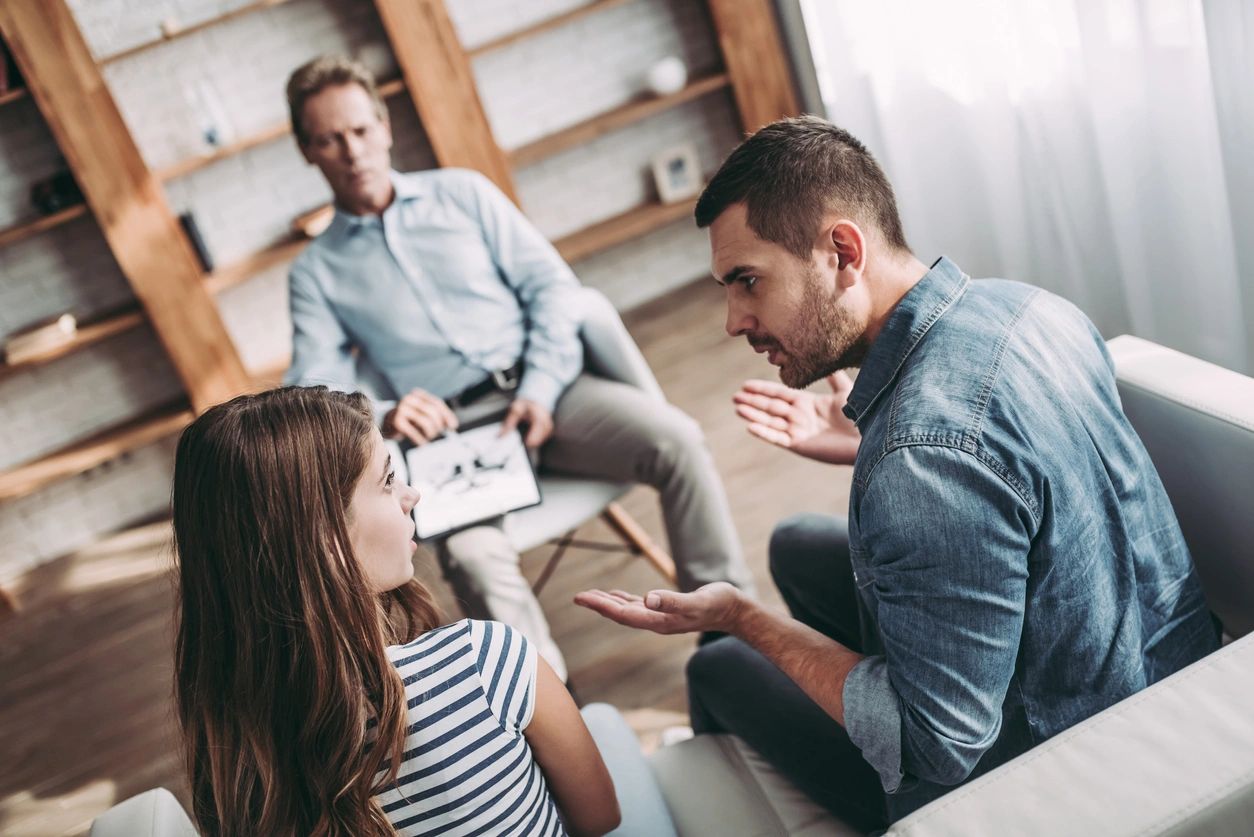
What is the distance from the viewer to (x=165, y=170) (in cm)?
333

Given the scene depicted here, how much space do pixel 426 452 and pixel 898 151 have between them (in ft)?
5.41

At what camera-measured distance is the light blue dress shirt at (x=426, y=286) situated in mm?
2436

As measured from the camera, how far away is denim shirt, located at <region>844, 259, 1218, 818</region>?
0.96 meters

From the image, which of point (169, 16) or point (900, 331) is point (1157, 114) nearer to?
point (900, 331)

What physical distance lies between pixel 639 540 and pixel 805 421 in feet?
3.30

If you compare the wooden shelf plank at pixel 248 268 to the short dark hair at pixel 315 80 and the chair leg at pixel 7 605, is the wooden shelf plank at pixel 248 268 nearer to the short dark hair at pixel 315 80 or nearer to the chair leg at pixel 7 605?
the short dark hair at pixel 315 80

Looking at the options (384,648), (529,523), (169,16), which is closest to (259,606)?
(384,648)

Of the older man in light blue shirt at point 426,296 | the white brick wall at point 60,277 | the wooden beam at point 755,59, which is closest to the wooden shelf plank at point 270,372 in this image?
the white brick wall at point 60,277

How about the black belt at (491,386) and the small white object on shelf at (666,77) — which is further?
the small white object on shelf at (666,77)

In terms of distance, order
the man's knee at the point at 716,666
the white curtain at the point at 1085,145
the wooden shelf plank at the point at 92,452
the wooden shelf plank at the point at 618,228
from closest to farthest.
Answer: the man's knee at the point at 716,666 → the white curtain at the point at 1085,145 → the wooden shelf plank at the point at 92,452 → the wooden shelf plank at the point at 618,228

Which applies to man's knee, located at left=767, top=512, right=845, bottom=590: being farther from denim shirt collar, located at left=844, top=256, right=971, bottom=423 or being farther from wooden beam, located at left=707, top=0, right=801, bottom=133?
wooden beam, located at left=707, top=0, right=801, bottom=133

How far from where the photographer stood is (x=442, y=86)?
3.39 m

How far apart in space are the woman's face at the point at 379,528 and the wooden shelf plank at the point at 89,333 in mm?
2695

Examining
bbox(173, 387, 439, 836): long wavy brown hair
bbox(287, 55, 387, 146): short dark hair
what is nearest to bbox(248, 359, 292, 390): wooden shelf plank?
bbox(287, 55, 387, 146): short dark hair
